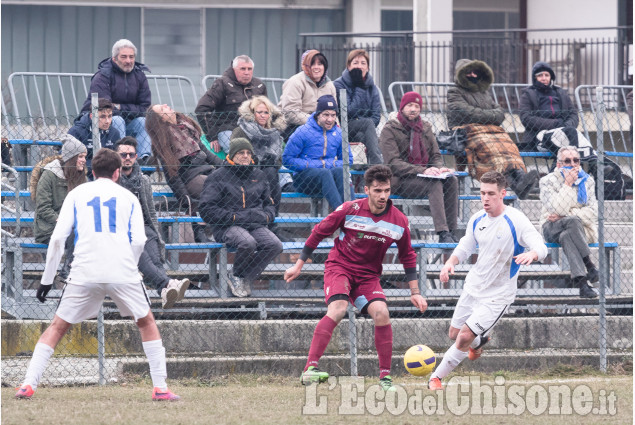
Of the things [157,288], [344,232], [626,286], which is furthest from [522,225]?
[626,286]

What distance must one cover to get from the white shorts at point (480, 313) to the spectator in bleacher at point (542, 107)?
499 centimetres

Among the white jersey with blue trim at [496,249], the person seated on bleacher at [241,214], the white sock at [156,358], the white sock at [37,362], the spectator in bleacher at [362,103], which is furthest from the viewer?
the spectator in bleacher at [362,103]

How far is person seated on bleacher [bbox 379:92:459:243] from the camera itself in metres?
12.4

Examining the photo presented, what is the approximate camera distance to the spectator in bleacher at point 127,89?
12.4 m

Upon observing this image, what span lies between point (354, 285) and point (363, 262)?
21 cm

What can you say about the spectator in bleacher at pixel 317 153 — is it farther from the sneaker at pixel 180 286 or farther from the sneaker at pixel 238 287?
the sneaker at pixel 180 286

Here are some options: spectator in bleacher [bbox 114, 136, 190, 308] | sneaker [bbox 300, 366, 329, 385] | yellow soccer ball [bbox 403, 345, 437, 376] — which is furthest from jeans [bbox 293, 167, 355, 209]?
sneaker [bbox 300, 366, 329, 385]

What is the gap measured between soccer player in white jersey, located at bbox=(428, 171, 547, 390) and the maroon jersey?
1.80 feet

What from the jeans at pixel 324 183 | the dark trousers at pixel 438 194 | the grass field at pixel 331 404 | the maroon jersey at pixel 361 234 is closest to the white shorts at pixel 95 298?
the grass field at pixel 331 404

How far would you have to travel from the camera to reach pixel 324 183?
11969 millimetres

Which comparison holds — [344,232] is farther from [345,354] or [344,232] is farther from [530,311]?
[530,311]

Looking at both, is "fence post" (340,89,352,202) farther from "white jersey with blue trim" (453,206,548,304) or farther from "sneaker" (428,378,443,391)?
"sneaker" (428,378,443,391)

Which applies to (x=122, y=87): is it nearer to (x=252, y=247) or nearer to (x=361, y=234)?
(x=252, y=247)

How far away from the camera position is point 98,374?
1019 cm
